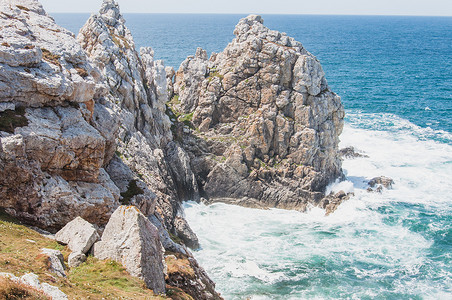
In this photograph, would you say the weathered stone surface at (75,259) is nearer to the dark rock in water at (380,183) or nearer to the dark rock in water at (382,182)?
the dark rock in water at (380,183)

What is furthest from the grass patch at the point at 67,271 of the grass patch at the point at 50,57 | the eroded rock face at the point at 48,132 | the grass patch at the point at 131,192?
the grass patch at the point at 50,57

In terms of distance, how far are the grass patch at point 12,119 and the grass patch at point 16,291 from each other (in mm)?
11423

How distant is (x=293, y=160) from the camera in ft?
179

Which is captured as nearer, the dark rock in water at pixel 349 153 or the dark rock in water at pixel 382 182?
the dark rock in water at pixel 382 182

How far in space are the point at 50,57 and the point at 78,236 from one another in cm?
1299

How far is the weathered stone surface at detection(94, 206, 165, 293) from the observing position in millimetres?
19531

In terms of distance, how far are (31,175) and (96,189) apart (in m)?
4.41

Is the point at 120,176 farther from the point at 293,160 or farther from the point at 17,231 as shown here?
the point at 293,160

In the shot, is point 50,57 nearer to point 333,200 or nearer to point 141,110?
point 141,110

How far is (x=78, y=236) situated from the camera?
21.0 meters

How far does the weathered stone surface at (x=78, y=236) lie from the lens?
67.1 feet

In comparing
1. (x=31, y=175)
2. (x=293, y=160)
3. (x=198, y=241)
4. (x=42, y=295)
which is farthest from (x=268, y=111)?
(x=42, y=295)

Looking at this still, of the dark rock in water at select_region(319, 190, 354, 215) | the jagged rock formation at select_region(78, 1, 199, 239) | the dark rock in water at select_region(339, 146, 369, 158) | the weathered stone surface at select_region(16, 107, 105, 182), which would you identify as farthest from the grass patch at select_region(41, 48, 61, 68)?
the dark rock in water at select_region(339, 146, 369, 158)

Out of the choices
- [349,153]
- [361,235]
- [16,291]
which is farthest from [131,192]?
[349,153]
